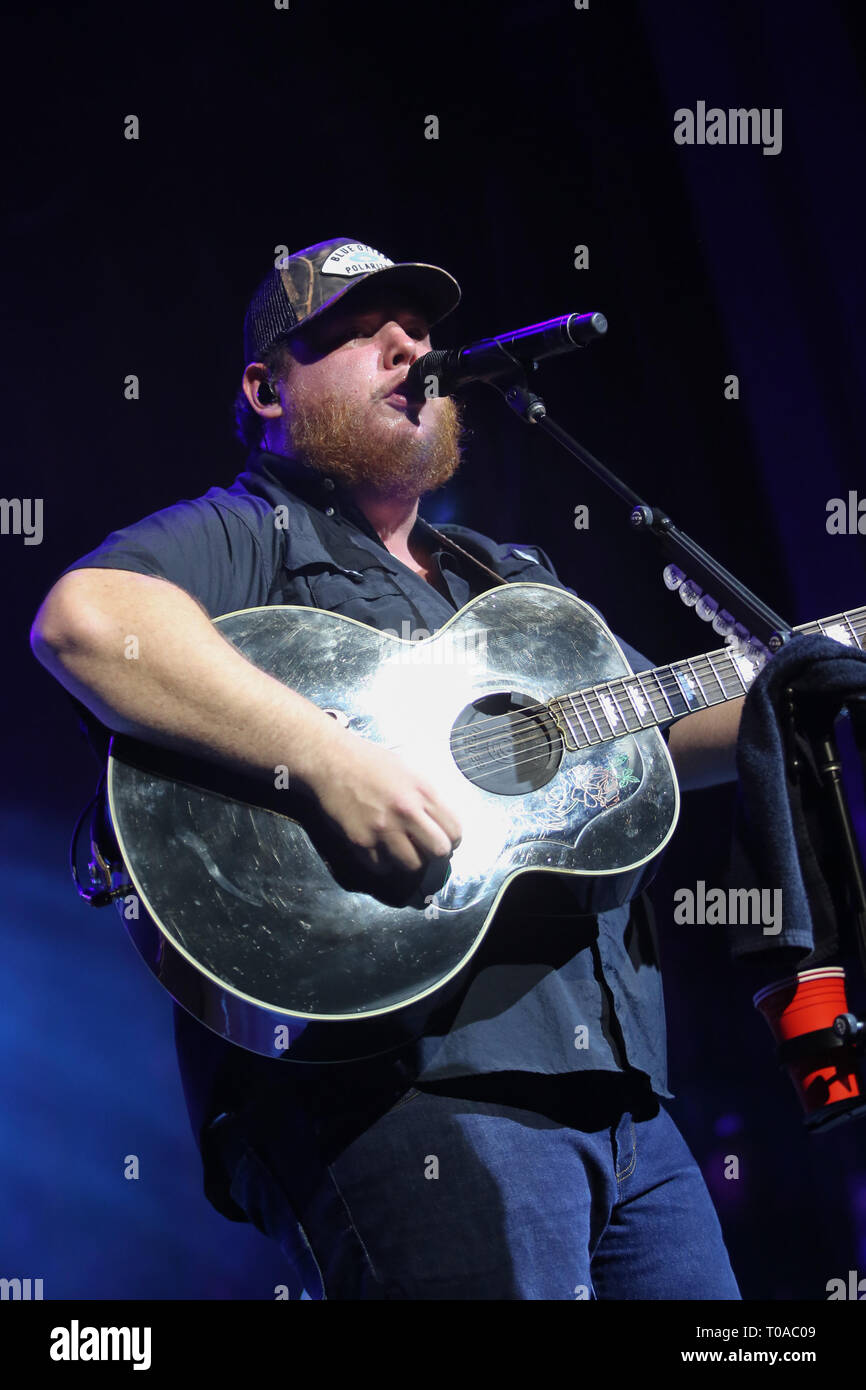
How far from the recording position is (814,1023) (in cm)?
169

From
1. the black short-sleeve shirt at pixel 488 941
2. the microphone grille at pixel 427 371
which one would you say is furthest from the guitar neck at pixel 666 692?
the microphone grille at pixel 427 371

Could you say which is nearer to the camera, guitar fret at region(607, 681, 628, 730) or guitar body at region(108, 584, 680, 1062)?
guitar body at region(108, 584, 680, 1062)

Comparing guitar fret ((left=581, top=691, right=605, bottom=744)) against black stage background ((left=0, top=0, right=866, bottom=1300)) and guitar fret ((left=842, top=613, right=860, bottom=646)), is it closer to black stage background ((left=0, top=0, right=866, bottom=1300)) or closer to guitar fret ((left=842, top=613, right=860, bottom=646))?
guitar fret ((left=842, top=613, right=860, bottom=646))

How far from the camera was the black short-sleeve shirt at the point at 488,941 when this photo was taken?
1824 millimetres

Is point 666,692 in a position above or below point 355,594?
below

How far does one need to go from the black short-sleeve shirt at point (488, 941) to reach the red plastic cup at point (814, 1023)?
0.29 meters

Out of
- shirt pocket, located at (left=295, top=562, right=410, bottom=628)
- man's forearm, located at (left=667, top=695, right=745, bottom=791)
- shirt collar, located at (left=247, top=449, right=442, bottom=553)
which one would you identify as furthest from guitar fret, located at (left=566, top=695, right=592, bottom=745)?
shirt collar, located at (left=247, top=449, right=442, bottom=553)

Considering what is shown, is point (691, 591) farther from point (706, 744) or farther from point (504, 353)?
point (504, 353)

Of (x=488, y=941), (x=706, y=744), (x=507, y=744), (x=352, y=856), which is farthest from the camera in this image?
(x=706, y=744)

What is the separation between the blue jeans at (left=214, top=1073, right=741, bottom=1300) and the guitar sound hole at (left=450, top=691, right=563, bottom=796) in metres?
0.53

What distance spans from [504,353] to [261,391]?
0.83 metres

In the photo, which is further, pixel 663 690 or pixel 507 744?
pixel 663 690

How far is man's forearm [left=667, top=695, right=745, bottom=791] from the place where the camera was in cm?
229

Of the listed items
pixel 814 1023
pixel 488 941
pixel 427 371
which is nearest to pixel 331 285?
pixel 427 371
